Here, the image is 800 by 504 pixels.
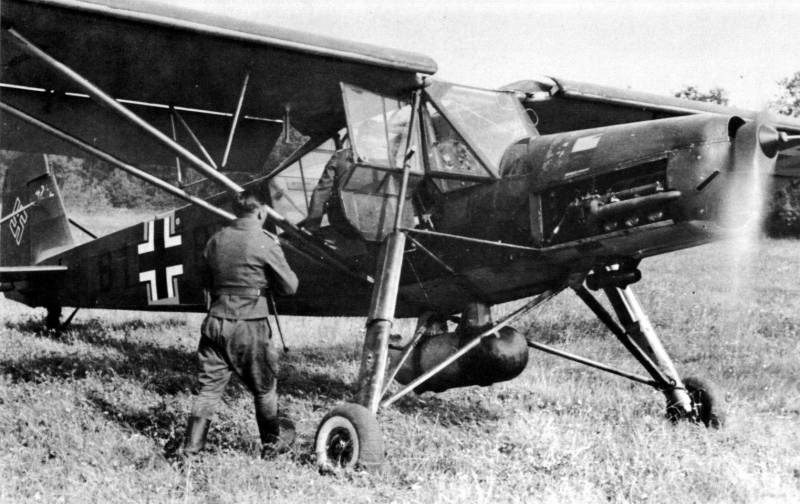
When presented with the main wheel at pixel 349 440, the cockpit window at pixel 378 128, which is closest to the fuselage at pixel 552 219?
the cockpit window at pixel 378 128

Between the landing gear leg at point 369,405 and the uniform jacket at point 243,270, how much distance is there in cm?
61

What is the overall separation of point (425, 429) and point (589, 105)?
11.8 ft

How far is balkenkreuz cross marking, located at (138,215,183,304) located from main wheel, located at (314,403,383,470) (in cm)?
338

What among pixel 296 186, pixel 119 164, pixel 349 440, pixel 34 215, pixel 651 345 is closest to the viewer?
pixel 349 440

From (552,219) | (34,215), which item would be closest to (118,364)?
(34,215)

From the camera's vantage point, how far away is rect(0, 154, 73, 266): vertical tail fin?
960 centimetres

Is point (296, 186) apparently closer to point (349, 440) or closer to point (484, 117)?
point (484, 117)

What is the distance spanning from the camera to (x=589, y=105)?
284 inches

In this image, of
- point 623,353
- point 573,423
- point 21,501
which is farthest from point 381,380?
point 623,353

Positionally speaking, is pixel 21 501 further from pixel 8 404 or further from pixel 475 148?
pixel 475 148

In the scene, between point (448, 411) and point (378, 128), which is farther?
point (448, 411)

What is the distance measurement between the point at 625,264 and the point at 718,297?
8.49m

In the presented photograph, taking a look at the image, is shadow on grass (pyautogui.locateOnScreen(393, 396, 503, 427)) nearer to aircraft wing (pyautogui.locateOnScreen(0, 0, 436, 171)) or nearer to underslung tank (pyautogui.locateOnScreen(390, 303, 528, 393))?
underslung tank (pyautogui.locateOnScreen(390, 303, 528, 393))

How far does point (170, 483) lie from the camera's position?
4.09m
